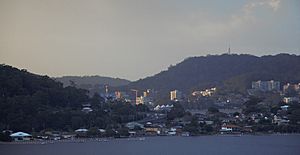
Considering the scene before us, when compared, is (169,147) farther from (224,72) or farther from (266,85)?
(224,72)

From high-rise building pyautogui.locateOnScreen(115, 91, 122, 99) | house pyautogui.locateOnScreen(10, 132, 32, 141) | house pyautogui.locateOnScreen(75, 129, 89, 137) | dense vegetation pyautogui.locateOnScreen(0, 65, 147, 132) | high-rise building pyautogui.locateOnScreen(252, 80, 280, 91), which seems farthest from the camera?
high-rise building pyautogui.locateOnScreen(115, 91, 122, 99)

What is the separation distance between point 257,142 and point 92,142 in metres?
7.36

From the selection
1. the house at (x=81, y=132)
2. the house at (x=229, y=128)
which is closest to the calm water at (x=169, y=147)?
the house at (x=81, y=132)

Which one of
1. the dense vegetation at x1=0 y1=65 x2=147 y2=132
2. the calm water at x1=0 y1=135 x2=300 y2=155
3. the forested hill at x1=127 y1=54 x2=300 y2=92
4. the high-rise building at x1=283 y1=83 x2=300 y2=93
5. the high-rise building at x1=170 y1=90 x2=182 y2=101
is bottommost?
the calm water at x1=0 y1=135 x2=300 y2=155

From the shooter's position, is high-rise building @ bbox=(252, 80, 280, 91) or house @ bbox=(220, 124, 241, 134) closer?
house @ bbox=(220, 124, 241, 134)

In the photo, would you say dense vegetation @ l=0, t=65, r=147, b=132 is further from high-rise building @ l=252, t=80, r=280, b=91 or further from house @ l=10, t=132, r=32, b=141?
high-rise building @ l=252, t=80, r=280, b=91

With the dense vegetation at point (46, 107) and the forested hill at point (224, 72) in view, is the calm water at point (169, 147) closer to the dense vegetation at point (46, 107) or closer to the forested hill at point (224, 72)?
the dense vegetation at point (46, 107)

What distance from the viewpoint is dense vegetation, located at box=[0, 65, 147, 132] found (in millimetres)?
27845

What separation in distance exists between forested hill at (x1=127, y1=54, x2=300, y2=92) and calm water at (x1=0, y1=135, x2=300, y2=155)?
104 feet

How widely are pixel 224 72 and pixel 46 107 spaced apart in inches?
1623

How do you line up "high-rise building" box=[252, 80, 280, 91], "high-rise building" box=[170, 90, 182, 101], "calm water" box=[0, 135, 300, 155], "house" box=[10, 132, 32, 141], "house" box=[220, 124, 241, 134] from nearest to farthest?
1. "calm water" box=[0, 135, 300, 155]
2. "house" box=[10, 132, 32, 141]
3. "house" box=[220, 124, 241, 134]
4. "high-rise building" box=[252, 80, 280, 91]
5. "high-rise building" box=[170, 90, 182, 101]

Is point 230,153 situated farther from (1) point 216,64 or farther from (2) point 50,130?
(1) point 216,64

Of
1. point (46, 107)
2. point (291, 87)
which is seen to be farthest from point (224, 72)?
point (46, 107)

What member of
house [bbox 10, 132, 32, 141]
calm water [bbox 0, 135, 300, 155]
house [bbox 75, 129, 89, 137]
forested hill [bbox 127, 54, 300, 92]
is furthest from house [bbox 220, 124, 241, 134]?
forested hill [bbox 127, 54, 300, 92]
